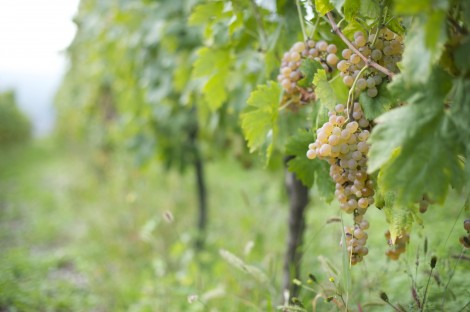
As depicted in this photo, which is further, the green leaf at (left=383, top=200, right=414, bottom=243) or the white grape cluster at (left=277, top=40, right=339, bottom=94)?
the white grape cluster at (left=277, top=40, right=339, bottom=94)

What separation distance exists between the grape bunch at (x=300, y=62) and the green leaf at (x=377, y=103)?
0.50 feet

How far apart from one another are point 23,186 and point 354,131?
9.51 m

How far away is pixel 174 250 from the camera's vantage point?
9.55 feet

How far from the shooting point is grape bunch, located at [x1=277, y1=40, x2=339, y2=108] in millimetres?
992

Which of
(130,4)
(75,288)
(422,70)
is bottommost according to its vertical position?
(75,288)

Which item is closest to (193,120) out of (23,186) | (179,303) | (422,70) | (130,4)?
(130,4)

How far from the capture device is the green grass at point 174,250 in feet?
5.33

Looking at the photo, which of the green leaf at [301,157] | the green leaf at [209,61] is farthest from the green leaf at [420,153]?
the green leaf at [209,61]

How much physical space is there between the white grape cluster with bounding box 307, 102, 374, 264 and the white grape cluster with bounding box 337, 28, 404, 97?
0.05 metres

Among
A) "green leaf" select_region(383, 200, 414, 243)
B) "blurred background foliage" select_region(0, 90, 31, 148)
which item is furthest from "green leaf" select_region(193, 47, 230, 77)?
"blurred background foliage" select_region(0, 90, 31, 148)

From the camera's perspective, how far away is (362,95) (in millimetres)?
868

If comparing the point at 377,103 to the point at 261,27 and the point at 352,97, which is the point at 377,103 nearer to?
the point at 352,97

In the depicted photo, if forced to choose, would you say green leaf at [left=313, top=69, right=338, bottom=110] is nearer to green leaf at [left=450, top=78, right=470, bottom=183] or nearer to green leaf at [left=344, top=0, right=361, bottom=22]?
green leaf at [left=344, top=0, right=361, bottom=22]

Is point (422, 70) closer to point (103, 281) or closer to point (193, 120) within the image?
point (193, 120)
